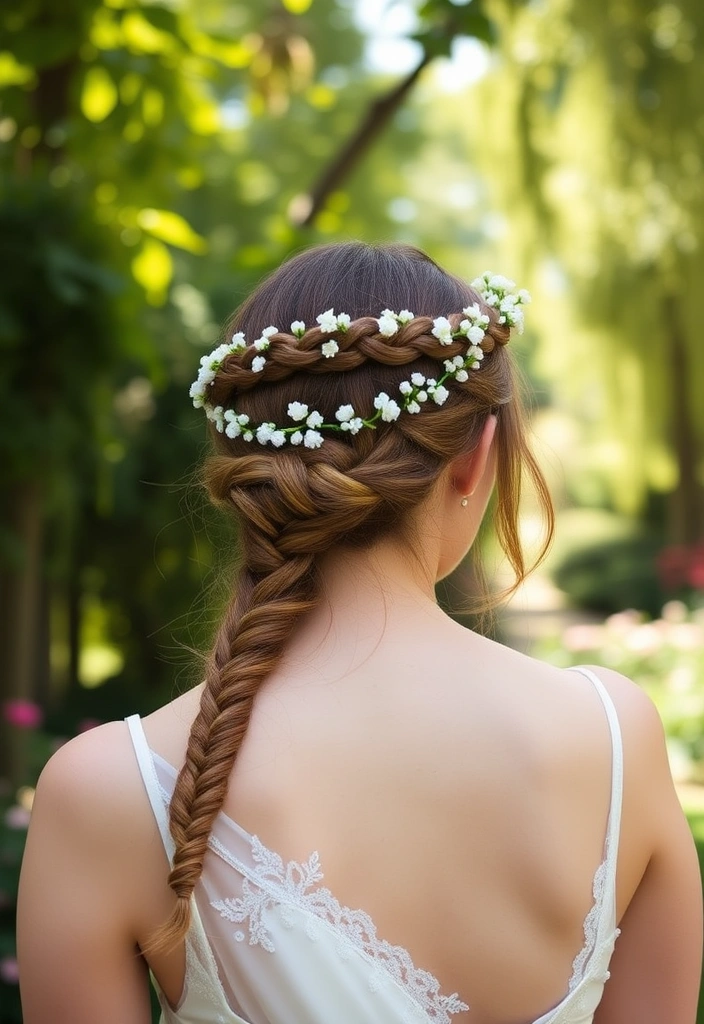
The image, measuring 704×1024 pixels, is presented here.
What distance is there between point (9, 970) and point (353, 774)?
6.54 ft

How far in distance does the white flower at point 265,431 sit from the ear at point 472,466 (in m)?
0.25

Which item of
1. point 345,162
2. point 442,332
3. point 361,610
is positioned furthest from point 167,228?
point 361,610

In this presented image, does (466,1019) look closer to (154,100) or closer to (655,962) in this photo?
(655,962)

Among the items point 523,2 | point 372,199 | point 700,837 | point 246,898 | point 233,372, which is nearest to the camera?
point 246,898

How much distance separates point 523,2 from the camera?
531cm

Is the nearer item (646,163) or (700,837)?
(700,837)

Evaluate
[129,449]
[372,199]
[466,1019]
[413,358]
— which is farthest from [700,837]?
[372,199]

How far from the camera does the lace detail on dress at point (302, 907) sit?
1.28m

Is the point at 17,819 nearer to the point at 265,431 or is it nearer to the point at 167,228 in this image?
the point at 167,228

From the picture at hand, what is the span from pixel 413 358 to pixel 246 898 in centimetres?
70

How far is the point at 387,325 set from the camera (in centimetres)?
136

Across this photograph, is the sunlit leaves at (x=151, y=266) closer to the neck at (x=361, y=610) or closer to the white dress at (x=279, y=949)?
the neck at (x=361, y=610)

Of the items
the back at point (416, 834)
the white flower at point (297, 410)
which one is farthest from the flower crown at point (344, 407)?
the back at point (416, 834)

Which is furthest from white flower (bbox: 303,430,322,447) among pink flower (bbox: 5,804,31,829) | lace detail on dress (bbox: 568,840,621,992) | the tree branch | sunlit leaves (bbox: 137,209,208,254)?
the tree branch
